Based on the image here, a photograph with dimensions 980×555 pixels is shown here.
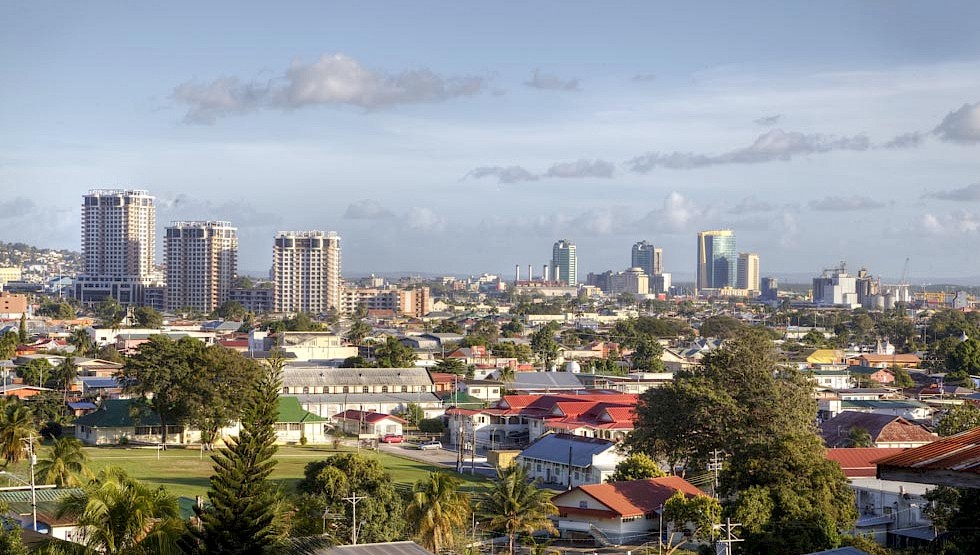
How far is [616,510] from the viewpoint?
27.6 m

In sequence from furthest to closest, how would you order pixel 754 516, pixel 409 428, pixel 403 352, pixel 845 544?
pixel 403 352
pixel 409 428
pixel 754 516
pixel 845 544

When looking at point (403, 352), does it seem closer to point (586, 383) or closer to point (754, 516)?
point (586, 383)

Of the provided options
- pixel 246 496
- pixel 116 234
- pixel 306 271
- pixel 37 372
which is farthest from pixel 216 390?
pixel 116 234

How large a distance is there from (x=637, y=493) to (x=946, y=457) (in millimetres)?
23076

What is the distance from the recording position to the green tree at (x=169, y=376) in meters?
43.3

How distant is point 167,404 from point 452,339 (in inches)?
1927

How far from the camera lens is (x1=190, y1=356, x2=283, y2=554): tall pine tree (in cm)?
1445

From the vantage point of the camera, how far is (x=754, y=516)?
24234mm

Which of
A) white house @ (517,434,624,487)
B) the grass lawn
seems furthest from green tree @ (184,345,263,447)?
white house @ (517,434,624,487)

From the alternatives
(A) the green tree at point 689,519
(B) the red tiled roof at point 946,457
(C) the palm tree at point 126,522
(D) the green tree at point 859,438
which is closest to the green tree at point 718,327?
(D) the green tree at point 859,438

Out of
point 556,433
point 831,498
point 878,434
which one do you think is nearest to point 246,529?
point 831,498

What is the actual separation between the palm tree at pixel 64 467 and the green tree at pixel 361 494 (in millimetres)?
4982

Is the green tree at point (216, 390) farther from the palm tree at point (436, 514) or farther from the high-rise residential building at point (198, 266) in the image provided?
the high-rise residential building at point (198, 266)

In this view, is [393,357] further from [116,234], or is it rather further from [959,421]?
[116,234]
